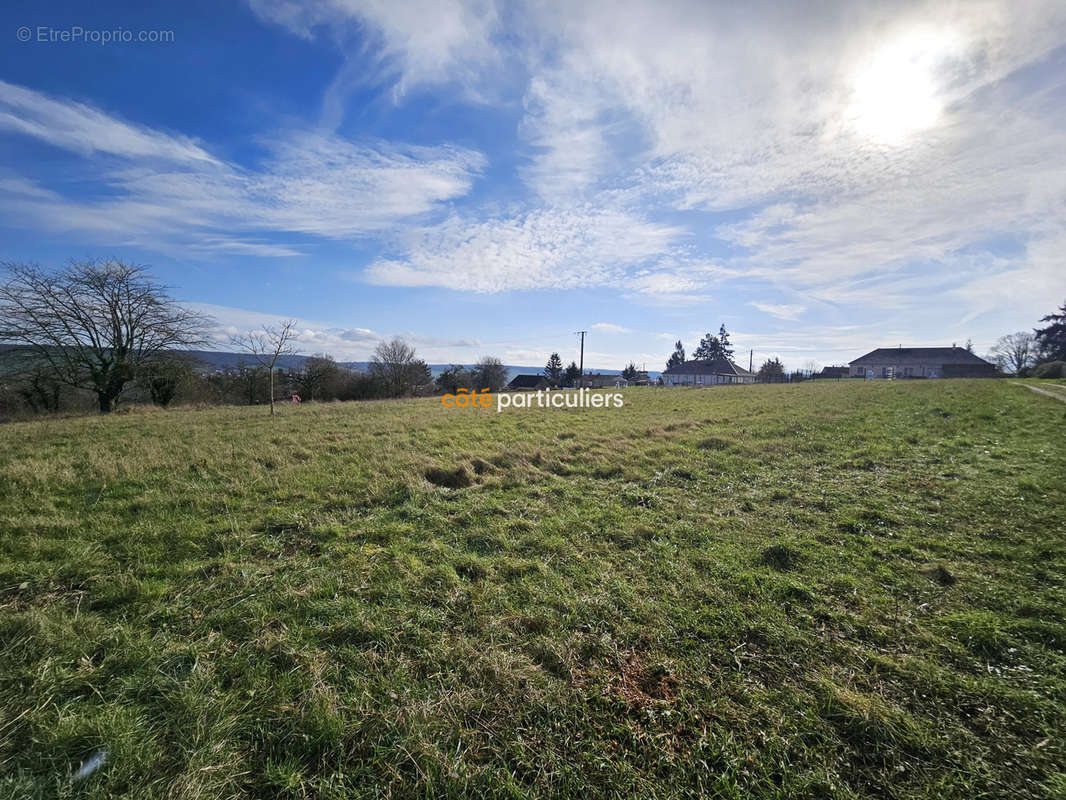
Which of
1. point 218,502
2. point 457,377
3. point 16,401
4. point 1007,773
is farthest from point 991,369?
point 16,401

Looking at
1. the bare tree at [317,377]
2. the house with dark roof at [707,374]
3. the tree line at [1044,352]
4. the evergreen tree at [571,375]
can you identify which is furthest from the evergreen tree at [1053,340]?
the bare tree at [317,377]

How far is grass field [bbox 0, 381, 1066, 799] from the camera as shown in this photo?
2053mm

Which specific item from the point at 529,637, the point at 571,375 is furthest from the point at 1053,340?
the point at 529,637

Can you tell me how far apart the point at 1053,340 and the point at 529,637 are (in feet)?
266

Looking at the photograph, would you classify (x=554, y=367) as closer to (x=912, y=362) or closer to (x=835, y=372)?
(x=835, y=372)

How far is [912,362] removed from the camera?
217ft

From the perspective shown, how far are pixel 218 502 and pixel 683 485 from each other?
768cm

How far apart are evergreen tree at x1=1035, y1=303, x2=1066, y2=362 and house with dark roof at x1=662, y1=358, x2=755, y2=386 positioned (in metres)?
33.1

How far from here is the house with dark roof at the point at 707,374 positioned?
66.4m

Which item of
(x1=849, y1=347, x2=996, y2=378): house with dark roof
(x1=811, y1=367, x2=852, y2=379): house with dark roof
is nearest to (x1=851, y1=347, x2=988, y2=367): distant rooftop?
(x1=849, y1=347, x2=996, y2=378): house with dark roof

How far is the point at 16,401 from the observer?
23.6 metres

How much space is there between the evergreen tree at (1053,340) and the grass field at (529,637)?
69.5 metres

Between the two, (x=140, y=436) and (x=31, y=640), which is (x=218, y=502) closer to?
(x=31, y=640)

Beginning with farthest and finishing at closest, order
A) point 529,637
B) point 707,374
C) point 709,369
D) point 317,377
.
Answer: point 709,369, point 707,374, point 317,377, point 529,637
